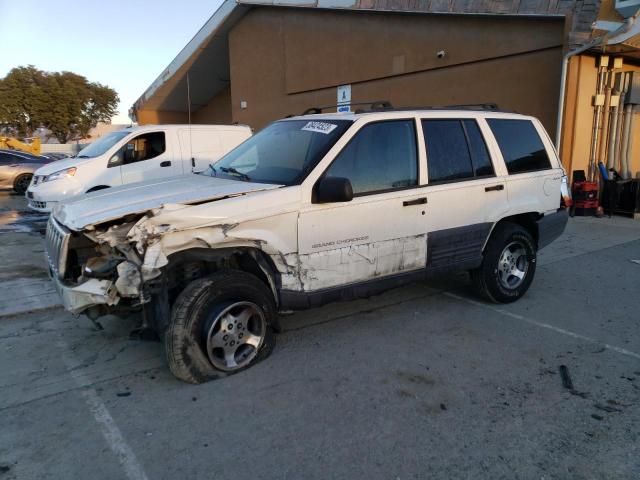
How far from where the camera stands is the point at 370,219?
4.21m

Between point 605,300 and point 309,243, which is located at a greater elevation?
point 309,243

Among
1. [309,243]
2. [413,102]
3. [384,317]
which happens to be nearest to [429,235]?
[384,317]

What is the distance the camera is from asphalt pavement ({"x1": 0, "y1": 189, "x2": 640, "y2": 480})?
2807 mm

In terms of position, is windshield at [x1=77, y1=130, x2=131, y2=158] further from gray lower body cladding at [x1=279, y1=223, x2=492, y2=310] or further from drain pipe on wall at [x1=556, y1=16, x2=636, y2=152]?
drain pipe on wall at [x1=556, y1=16, x2=636, y2=152]

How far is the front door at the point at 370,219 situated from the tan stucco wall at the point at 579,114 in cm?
778

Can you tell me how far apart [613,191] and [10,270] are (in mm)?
11761

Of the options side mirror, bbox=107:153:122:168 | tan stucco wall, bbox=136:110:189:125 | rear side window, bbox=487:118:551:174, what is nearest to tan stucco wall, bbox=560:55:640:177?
rear side window, bbox=487:118:551:174

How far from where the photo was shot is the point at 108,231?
348 centimetres

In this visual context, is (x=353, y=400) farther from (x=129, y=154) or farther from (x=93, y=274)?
(x=129, y=154)

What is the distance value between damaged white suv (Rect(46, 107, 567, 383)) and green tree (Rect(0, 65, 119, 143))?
49852mm

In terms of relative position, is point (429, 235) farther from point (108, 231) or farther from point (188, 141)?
point (188, 141)

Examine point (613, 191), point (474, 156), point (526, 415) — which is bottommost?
point (526, 415)

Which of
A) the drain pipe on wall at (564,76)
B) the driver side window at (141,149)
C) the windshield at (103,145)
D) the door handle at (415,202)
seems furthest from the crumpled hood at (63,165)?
the drain pipe on wall at (564,76)

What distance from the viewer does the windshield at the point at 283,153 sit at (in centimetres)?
412
